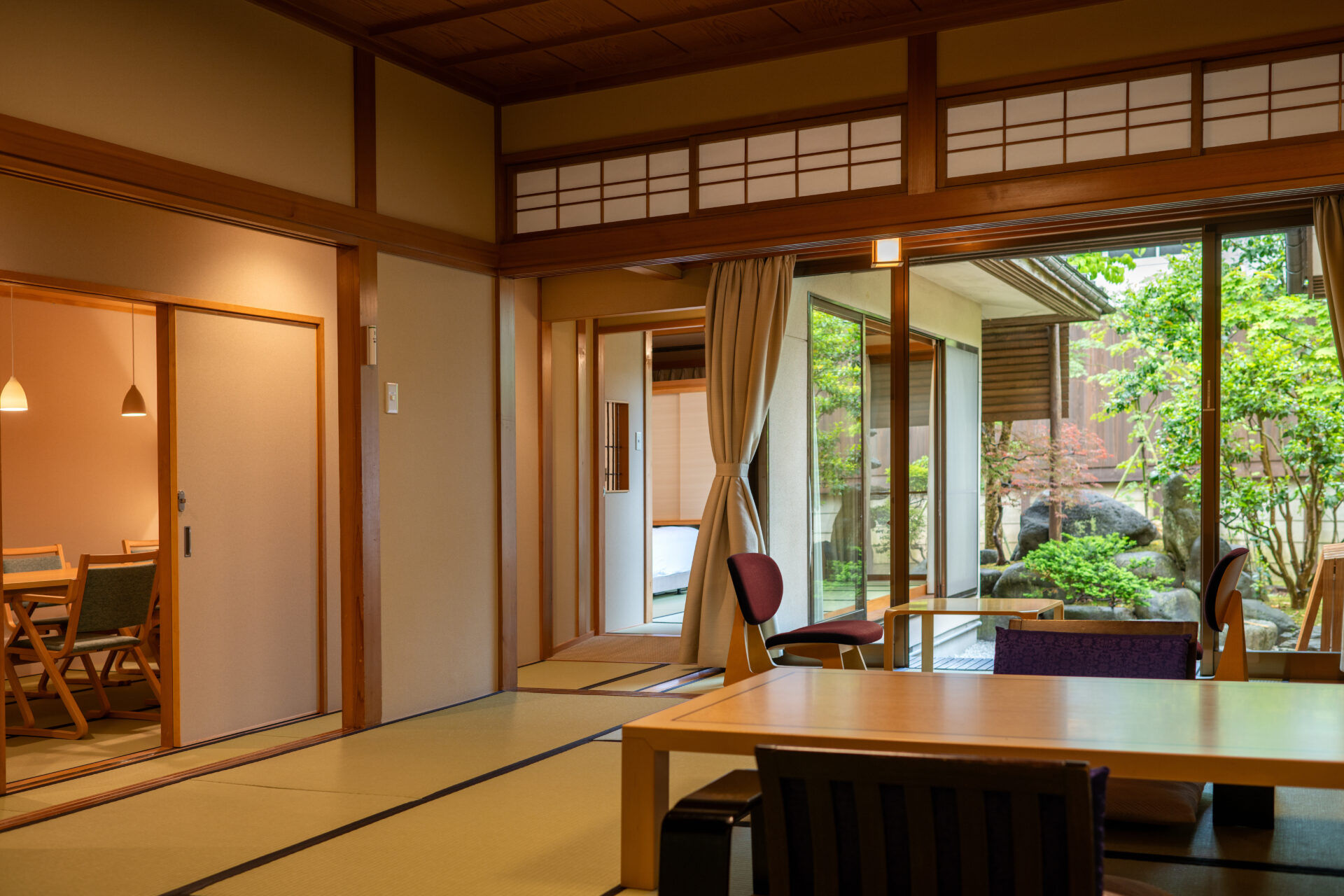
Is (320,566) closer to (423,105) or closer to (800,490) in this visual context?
(423,105)

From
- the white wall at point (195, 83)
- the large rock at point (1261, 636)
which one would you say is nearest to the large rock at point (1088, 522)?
the large rock at point (1261, 636)

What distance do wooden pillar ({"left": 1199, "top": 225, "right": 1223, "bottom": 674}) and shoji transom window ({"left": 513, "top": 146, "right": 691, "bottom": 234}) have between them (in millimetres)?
2441

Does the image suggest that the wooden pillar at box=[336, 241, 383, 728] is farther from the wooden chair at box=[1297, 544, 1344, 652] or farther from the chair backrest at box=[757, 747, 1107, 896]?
the wooden chair at box=[1297, 544, 1344, 652]

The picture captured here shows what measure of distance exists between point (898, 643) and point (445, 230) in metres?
3.06

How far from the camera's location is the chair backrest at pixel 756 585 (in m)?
4.75

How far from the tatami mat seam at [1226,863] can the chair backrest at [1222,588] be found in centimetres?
134

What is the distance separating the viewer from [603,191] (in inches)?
215

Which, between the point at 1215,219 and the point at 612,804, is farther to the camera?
the point at 1215,219

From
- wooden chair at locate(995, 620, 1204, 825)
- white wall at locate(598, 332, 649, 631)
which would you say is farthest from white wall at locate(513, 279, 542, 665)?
wooden chair at locate(995, 620, 1204, 825)

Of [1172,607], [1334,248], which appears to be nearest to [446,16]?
[1334,248]

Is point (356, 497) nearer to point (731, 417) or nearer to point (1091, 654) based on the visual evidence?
point (731, 417)

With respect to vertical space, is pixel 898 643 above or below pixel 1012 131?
below

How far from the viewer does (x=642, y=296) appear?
260 inches

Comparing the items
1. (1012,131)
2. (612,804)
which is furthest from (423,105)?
(612,804)
